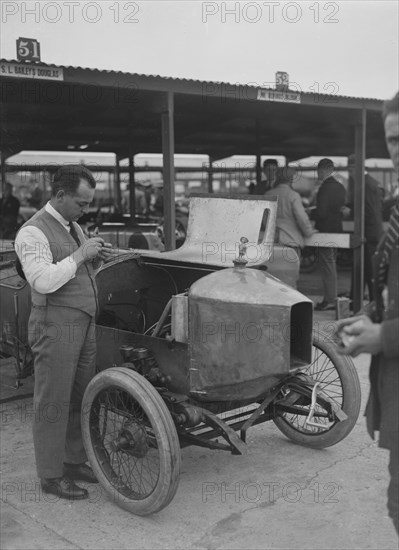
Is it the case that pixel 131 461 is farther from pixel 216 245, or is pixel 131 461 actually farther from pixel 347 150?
pixel 347 150

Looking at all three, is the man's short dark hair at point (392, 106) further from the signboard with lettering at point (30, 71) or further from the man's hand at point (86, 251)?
the signboard with lettering at point (30, 71)

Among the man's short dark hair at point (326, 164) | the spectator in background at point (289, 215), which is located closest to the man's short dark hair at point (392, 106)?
the spectator in background at point (289, 215)

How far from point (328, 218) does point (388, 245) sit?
687 cm

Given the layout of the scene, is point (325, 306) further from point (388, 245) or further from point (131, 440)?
point (388, 245)

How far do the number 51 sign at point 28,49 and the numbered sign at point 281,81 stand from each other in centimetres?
282

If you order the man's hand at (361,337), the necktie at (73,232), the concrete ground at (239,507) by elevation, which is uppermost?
the necktie at (73,232)

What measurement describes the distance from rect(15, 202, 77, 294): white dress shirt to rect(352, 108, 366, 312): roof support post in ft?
18.6

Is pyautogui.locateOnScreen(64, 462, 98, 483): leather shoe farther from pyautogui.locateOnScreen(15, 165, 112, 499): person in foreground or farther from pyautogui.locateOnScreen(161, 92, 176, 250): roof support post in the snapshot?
pyautogui.locateOnScreen(161, 92, 176, 250): roof support post

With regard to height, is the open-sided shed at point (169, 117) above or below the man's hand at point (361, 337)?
above

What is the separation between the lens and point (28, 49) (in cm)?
581

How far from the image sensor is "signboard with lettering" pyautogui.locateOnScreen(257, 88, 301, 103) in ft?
24.3

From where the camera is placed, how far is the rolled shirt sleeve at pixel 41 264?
3330 millimetres

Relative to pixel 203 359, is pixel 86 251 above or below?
above

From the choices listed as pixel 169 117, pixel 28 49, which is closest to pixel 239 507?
pixel 28 49
